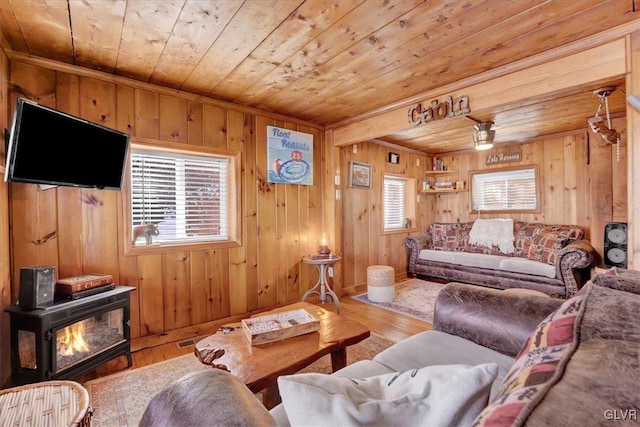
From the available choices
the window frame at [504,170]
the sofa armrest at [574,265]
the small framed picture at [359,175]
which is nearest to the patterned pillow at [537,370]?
the sofa armrest at [574,265]

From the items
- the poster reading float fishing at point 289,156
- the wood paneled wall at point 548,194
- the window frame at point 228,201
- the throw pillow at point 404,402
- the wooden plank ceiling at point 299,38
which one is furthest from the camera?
the wood paneled wall at point 548,194

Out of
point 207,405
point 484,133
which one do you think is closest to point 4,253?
point 207,405

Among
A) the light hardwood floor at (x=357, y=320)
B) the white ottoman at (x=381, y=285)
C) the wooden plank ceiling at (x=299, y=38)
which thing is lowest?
the light hardwood floor at (x=357, y=320)

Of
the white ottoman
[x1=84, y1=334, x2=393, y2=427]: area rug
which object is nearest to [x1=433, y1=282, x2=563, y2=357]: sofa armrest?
[x1=84, y1=334, x2=393, y2=427]: area rug

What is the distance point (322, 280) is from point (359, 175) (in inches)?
64.3

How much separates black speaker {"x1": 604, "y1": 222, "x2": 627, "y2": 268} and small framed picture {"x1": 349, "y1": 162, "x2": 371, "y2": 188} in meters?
2.81

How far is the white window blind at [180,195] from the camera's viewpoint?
8.21ft

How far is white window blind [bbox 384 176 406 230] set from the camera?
4.73 metres

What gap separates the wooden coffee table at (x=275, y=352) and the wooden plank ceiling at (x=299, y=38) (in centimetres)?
185

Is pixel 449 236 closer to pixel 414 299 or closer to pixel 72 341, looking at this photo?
pixel 414 299

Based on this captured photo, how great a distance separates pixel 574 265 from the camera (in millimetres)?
3195

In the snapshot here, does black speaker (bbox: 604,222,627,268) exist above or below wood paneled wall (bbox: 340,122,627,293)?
below

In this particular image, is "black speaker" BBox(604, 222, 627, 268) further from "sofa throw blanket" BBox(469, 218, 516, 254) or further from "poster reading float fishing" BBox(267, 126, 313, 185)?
"poster reading float fishing" BBox(267, 126, 313, 185)

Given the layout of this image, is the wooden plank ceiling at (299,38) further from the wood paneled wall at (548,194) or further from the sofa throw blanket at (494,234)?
the sofa throw blanket at (494,234)
